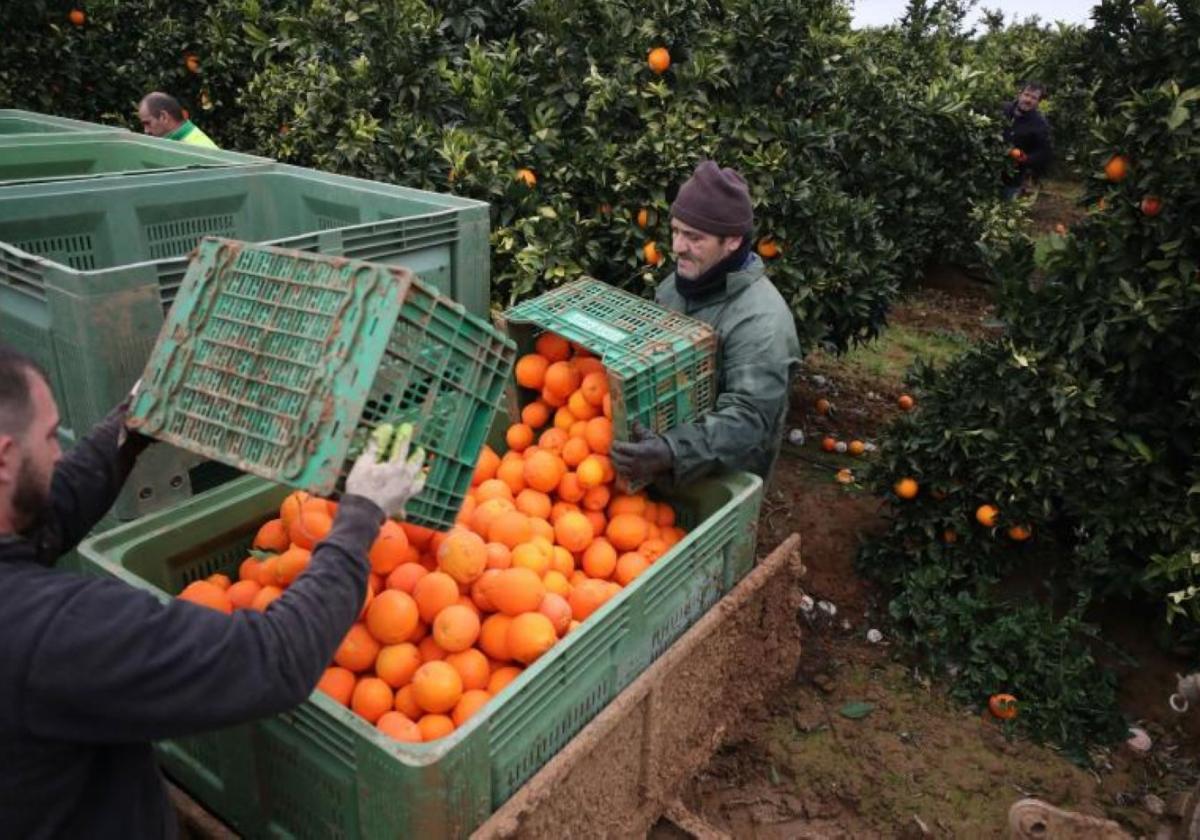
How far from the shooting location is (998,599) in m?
4.51

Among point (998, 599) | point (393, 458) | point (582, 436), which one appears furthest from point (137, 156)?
point (998, 599)

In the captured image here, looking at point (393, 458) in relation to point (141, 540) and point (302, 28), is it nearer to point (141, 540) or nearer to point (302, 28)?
point (141, 540)

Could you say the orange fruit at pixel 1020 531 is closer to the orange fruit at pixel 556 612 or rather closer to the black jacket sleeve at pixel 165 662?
the orange fruit at pixel 556 612

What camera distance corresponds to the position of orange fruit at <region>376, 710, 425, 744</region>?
7.09 ft

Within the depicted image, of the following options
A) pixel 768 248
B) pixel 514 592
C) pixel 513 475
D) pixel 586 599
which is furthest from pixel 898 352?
pixel 514 592

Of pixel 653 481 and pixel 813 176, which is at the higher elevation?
pixel 813 176

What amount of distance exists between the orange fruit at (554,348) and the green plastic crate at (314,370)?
3.16 ft

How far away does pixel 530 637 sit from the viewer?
7.61ft

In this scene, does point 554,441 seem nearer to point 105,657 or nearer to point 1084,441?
point 105,657

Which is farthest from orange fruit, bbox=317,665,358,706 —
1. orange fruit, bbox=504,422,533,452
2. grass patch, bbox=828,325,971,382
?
grass patch, bbox=828,325,971,382

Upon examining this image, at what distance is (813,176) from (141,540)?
13.8 ft

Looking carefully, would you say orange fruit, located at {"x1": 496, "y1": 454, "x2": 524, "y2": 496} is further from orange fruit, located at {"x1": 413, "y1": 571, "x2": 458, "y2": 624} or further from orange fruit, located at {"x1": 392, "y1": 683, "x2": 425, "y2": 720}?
orange fruit, located at {"x1": 392, "y1": 683, "x2": 425, "y2": 720}

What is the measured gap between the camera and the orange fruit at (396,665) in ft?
7.61

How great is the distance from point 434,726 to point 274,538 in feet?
2.84
